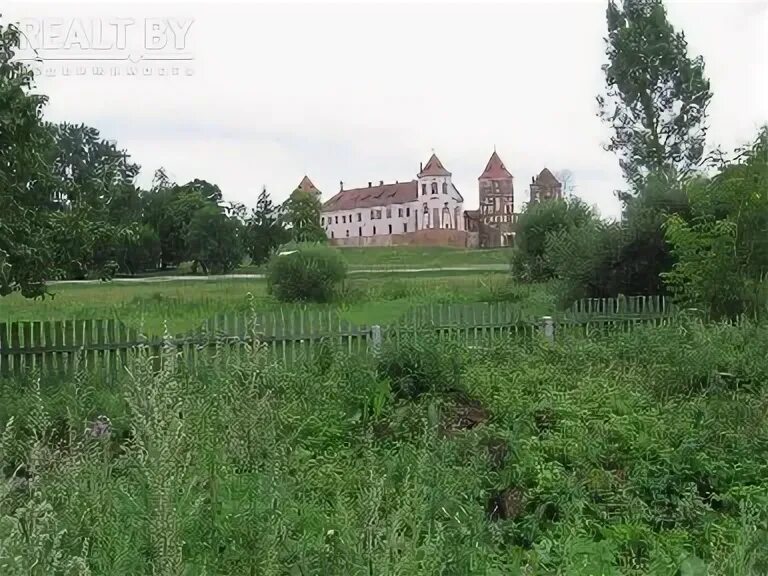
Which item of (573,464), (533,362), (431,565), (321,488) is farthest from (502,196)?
(431,565)

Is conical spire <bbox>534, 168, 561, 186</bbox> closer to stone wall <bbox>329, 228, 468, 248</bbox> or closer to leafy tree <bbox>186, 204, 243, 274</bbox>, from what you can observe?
stone wall <bbox>329, 228, 468, 248</bbox>

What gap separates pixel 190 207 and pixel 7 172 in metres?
0.81

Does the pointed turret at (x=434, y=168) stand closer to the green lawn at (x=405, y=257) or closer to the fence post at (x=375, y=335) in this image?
the green lawn at (x=405, y=257)

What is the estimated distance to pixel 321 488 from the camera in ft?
8.30

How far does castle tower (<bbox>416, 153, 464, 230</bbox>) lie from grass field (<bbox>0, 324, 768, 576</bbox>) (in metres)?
0.62

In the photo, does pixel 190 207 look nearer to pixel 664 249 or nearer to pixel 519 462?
pixel 519 462

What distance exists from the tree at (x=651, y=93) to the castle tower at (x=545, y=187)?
36cm

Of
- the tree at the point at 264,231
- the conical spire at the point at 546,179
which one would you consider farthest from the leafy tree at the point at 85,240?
the conical spire at the point at 546,179

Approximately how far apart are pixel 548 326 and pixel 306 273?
180 cm

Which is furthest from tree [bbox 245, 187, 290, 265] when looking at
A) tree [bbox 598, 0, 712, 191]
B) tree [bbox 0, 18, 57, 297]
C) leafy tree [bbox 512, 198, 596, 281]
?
tree [bbox 598, 0, 712, 191]

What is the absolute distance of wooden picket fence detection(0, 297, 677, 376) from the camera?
394 centimetres

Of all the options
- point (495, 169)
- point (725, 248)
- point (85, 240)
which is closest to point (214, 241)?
point (85, 240)

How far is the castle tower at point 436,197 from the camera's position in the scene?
13.1ft

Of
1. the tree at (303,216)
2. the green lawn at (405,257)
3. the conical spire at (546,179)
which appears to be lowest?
the green lawn at (405,257)
